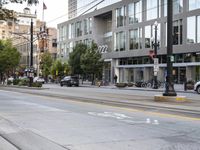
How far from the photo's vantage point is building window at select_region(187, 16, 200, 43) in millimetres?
51719

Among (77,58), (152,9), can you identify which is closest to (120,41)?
(77,58)

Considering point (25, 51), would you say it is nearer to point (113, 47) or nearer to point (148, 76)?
point (113, 47)

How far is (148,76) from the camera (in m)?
62.5

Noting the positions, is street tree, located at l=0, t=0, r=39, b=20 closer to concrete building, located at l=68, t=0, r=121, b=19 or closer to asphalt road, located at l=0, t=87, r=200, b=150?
asphalt road, located at l=0, t=87, r=200, b=150

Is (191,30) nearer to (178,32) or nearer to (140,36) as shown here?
(178,32)

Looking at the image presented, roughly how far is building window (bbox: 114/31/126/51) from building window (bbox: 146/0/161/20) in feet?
25.5

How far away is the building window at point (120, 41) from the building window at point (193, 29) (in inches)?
658

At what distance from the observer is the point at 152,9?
60.7m

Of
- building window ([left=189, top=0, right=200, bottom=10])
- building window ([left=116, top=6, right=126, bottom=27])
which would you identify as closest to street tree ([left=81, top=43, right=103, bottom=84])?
building window ([left=116, top=6, right=126, bottom=27])

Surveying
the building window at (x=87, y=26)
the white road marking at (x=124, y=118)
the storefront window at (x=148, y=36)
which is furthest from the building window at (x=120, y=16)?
the white road marking at (x=124, y=118)

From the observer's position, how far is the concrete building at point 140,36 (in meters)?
53.0

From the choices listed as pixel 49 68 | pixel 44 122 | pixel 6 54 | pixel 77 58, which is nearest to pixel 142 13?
pixel 77 58

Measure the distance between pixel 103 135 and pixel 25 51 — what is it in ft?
381

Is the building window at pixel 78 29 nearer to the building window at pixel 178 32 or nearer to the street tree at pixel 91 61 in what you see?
the street tree at pixel 91 61
